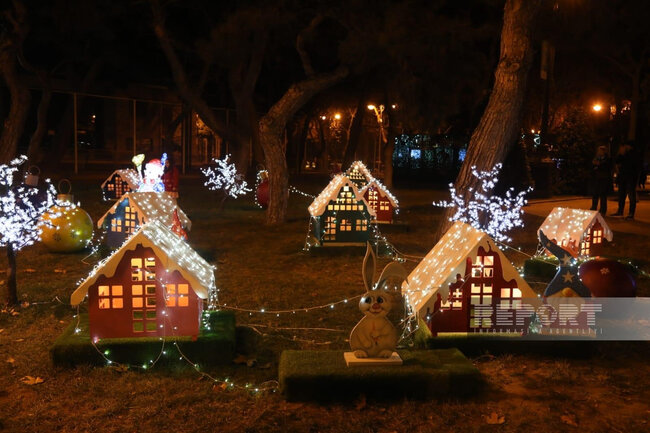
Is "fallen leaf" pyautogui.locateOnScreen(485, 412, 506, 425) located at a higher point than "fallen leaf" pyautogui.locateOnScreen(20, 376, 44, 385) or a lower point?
lower

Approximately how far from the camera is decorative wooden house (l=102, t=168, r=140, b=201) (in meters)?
16.7

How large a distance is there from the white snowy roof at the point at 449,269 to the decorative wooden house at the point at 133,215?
471cm

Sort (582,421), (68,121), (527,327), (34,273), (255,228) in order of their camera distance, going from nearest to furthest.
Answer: (582,421) < (527,327) < (34,273) < (255,228) < (68,121)

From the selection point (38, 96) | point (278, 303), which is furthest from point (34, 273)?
point (38, 96)

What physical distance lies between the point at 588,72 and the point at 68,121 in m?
23.4

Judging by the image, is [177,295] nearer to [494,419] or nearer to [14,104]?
[494,419]

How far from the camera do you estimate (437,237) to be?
10977 millimetres

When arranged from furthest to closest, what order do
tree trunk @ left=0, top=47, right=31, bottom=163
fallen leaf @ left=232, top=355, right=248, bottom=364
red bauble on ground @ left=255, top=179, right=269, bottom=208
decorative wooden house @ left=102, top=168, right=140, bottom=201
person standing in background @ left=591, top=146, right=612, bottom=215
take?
decorative wooden house @ left=102, top=168, right=140, bottom=201 → red bauble on ground @ left=255, top=179, right=269, bottom=208 → tree trunk @ left=0, top=47, right=31, bottom=163 → person standing in background @ left=591, top=146, right=612, bottom=215 → fallen leaf @ left=232, top=355, right=248, bottom=364

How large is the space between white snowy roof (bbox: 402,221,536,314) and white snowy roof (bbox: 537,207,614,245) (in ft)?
10.5

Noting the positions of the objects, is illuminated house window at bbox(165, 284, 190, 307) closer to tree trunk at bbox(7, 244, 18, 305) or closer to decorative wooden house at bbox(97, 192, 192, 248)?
tree trunk at bbox(7, 244, 18, 305)

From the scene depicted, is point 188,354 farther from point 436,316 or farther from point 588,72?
point 588,72

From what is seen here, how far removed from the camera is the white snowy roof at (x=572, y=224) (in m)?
8.95

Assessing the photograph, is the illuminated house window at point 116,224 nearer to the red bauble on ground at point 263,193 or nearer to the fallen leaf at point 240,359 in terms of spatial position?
the fallen leaf at point 240,359

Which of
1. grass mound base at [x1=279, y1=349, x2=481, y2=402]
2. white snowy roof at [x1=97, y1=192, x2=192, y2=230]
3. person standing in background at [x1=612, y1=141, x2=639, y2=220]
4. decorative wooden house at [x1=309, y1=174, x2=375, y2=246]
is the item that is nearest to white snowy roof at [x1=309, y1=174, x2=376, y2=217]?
decorative wooden house at [x1=309, y1=174, x2=375, y2=246]
